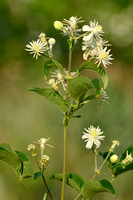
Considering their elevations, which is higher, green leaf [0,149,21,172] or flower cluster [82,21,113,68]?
flower cluster [82,21,113,68]

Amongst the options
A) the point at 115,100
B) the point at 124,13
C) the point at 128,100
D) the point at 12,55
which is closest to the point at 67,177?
the point at 115,100

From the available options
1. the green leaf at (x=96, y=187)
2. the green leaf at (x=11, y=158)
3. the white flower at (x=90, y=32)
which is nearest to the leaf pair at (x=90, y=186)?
the green leaf at (x=96, y=187)

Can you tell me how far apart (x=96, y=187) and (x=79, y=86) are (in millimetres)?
173

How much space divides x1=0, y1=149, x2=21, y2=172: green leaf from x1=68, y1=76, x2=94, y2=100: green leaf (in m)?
0.14

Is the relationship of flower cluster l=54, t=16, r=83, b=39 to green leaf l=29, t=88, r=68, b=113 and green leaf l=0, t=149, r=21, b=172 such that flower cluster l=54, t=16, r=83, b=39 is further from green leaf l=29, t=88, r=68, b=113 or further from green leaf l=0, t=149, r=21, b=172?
green leaf l=0, t=149, r=21, b=172

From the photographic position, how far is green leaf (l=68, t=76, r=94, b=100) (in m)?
0.54

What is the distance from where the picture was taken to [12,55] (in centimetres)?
614

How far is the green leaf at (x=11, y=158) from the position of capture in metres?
0.59

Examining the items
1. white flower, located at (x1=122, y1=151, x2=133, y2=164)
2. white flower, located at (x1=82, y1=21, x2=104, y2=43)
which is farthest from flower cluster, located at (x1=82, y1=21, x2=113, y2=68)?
white flower, located at (x1=122, y1=151, x2=133, y2=164)

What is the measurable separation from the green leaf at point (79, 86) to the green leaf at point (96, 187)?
0.15 m

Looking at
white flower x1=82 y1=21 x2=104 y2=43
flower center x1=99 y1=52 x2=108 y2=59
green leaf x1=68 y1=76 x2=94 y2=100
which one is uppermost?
white flower x1=82 y1=21 x2=104 y2=43

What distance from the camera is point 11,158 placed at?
0.60 m

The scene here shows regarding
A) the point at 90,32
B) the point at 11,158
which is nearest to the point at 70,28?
the point at 90,32

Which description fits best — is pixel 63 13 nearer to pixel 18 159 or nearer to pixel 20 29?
pixel 20 29
